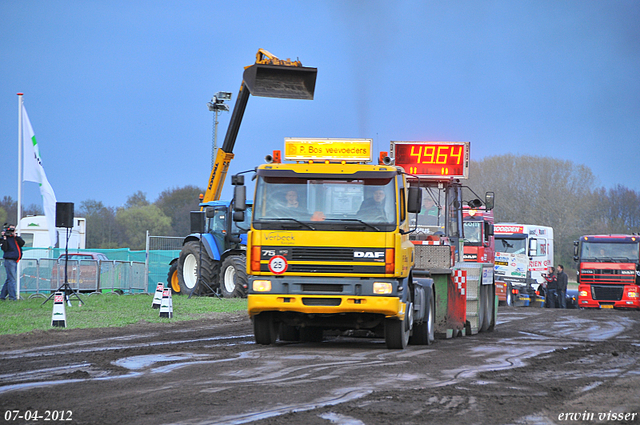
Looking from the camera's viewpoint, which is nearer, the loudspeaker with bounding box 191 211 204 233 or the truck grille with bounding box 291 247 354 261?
the truck grille with bounding box 291 247 354 261

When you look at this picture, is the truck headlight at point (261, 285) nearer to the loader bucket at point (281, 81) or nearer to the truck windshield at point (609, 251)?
the loader bucket at point (281, 81)

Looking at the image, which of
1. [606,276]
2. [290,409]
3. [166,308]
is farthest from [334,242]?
[606,276]

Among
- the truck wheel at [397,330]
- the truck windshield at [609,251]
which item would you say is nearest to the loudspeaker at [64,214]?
the truck wheel at [397,330]

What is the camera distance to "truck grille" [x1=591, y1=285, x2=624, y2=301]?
3177 centimetres

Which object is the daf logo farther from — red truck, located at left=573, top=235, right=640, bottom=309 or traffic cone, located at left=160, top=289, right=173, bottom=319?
red truck, located at left=573, top=235, right=640, bottom=309

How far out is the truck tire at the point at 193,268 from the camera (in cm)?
2508

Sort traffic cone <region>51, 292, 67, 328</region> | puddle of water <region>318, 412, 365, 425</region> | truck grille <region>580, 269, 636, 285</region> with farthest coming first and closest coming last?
truck grille <region>580, 269, 636, 285</region> < traffic cone <region>51, 292, 67, 328</region> < puddle of water <region>318, 412, 365, 425</region>

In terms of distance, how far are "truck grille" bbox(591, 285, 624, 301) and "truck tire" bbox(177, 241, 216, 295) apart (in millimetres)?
16222

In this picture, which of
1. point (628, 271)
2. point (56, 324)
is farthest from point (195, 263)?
point (628, 271)

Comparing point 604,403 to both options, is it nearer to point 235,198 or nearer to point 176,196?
point 235,198

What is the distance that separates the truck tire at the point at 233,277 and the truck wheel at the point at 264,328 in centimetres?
1145

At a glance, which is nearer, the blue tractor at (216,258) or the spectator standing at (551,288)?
the blue tractor at (216,258)

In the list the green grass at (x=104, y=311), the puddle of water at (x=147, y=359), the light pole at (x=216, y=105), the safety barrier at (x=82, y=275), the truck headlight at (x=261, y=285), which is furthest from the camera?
the light pole at (x=216, y=105)

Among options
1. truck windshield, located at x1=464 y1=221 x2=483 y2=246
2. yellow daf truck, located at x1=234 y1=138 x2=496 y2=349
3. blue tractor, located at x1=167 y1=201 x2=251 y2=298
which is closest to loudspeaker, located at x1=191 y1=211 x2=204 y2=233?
blue tractor, located at x1=167 y1=201 x2=251 y2=298
